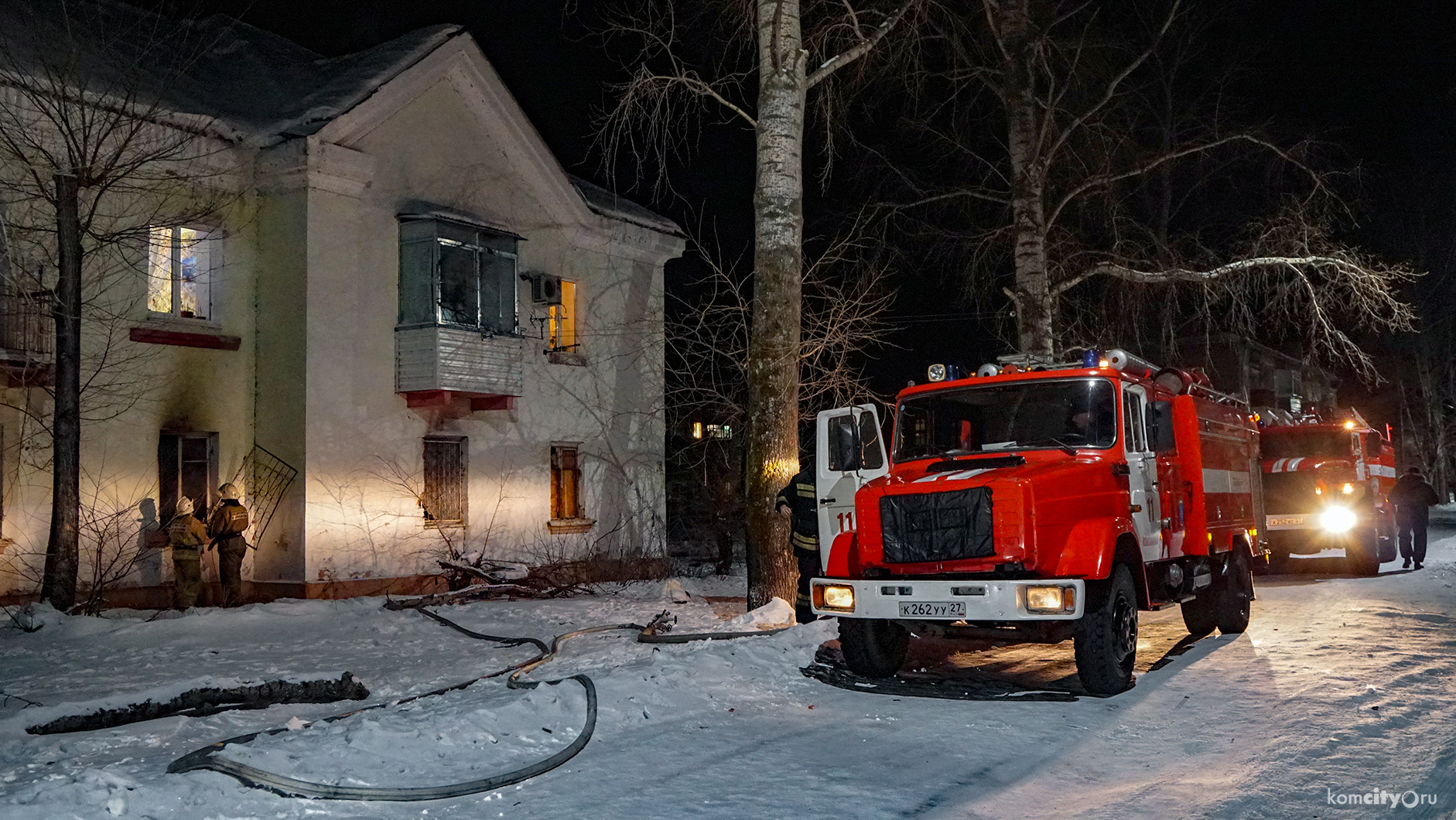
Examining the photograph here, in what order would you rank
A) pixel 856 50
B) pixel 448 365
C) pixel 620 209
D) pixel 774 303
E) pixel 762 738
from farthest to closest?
pixel 620 209, pixel 448 365, pixel 856 50, pixel 774 303, pixel 762 738

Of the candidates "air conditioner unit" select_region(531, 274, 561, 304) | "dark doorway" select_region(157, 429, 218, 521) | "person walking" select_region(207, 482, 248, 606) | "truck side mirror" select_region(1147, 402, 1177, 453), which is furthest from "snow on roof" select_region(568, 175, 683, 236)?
"truck side mirror" select_region(1147, 402, 1177, 453)

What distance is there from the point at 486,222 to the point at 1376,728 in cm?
1457

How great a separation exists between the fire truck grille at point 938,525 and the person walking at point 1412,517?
15238 mm

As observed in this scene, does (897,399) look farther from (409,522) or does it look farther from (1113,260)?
(1113,260)

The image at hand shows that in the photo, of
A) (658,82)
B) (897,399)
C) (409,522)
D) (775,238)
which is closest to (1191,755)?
(897,399)

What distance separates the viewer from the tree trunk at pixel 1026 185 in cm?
Answer: 1875

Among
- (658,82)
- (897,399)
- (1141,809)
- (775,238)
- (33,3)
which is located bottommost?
(1141,809)

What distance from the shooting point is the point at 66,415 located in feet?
43.3

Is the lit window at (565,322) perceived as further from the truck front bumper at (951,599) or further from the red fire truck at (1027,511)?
the truck front bumper at (951,599)

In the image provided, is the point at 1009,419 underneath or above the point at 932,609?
above

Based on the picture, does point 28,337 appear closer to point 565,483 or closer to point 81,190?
point 81,190

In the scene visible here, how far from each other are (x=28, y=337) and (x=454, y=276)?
5.80 metres

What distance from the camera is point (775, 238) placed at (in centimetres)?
1257

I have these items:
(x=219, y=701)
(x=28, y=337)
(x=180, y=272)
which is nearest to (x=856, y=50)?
(x=219, y=701)
